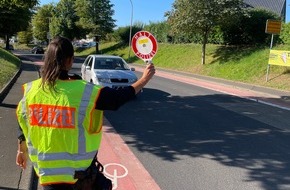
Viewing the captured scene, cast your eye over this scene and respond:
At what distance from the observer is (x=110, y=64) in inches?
576

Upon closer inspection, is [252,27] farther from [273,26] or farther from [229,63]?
[273,26]

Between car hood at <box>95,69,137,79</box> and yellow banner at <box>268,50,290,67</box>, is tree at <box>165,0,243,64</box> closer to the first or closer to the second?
yellow banner at <box>268,50,290,67</box>

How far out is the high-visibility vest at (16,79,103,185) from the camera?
2.39 metres

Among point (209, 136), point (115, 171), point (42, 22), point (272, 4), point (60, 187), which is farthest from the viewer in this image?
point (42, 22)

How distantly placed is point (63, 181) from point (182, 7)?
88.2 ft

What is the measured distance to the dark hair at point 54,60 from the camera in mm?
2408

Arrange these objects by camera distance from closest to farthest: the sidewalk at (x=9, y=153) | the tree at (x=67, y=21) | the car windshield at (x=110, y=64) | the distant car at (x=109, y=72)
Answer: the sidewalk at (x=9, y=153) → the distant car at (x=109, y=72) → the car windshield at (x=110, y=64) → the tree at (x=67, y=21)

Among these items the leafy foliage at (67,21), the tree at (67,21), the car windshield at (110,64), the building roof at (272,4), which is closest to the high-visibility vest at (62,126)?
the car windshield at (110,64)

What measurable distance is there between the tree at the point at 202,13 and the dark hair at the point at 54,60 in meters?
25.2

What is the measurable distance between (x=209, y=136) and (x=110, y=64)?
7328 mm

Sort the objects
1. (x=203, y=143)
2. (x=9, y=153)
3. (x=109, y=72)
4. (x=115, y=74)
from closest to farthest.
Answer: (x=9, y=153) → (x=203, y=143) → (x=115, y=74) → (x=109, y=72)

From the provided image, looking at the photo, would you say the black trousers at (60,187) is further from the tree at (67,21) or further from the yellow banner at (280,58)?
the tree at (67,21)

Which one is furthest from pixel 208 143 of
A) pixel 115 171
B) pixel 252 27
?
pixel 252 27

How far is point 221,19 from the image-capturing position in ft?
89.4
